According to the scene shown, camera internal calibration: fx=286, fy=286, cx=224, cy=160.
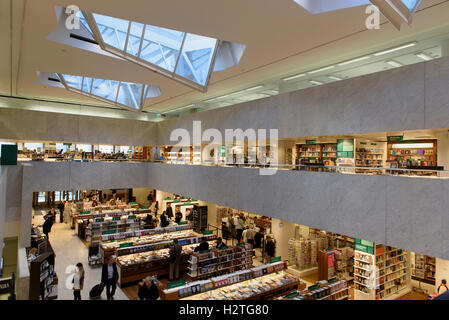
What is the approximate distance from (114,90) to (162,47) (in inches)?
305

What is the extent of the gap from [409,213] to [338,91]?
155 inches

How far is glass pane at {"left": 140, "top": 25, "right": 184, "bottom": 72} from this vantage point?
818cm

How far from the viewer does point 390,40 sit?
26.7 feet

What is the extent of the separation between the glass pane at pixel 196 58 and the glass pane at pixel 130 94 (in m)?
6.48

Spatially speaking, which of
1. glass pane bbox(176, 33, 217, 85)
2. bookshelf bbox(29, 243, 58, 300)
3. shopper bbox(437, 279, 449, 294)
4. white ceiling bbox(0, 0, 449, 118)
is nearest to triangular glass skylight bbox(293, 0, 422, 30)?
white ceiling bbox(0, 0, 449, 118)

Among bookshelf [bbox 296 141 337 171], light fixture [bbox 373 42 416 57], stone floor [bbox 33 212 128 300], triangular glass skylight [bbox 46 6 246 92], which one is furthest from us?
bookshelf [bbox 296 141 337 171]

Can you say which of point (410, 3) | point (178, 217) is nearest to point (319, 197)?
point (410, 3)

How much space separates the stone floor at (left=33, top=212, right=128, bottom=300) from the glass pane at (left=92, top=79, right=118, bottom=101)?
7373 mm

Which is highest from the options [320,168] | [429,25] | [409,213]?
[429,25]

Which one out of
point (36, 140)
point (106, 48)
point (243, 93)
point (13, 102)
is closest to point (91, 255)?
point (106, 48)

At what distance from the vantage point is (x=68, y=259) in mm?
11102

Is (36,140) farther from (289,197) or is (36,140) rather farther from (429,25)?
(429,25)

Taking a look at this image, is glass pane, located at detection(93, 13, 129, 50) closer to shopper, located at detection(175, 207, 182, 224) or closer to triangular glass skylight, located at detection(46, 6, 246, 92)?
triangular glass skylight, located at detection(46, 6, 246, 92)

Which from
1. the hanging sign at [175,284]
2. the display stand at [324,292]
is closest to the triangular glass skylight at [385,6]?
the display stand at [324,292]
